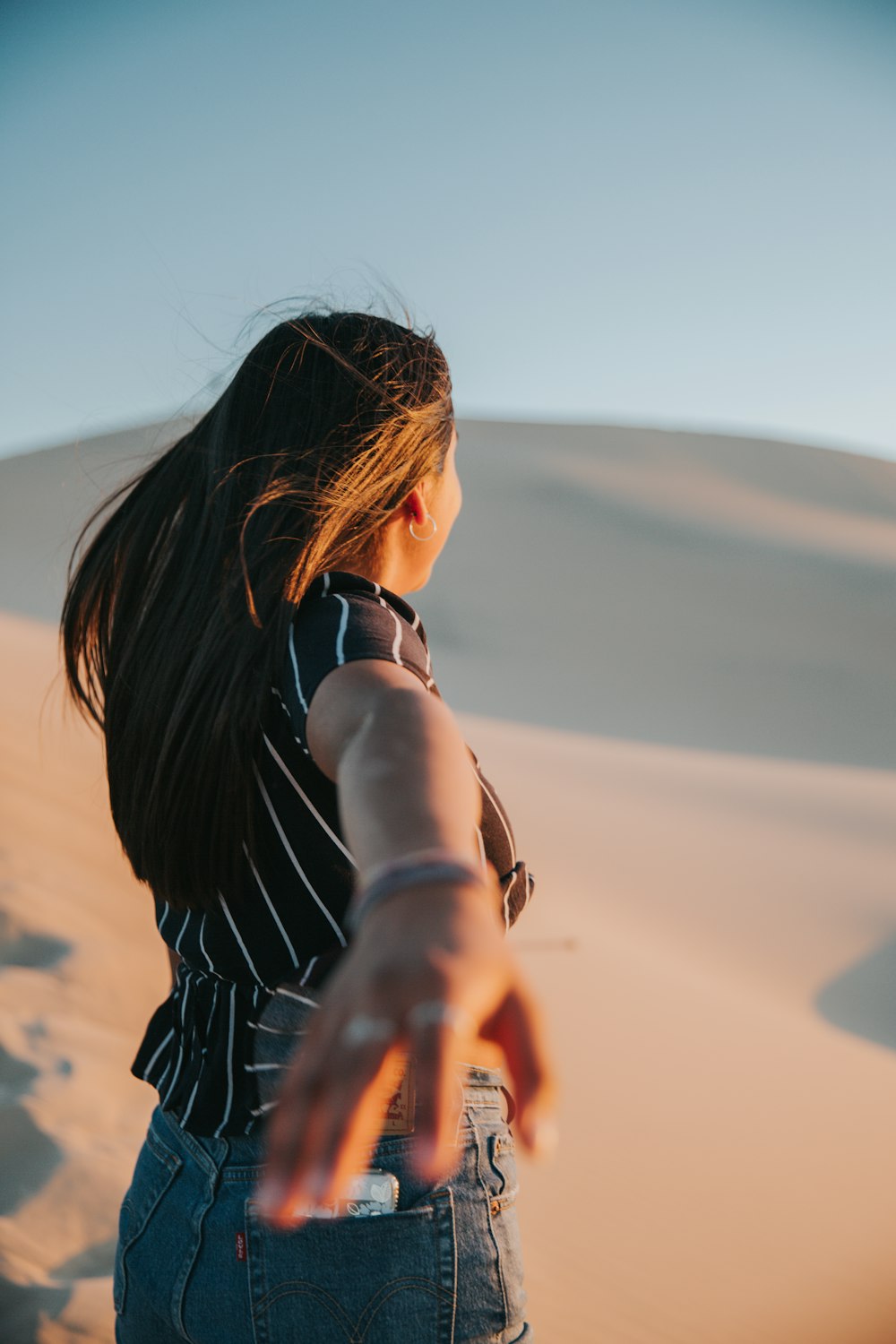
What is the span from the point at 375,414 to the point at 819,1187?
152 inches

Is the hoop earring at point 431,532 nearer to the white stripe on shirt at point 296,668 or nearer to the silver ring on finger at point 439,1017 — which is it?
the white stripe on shirt at point 296,668

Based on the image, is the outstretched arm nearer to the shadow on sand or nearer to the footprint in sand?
the footprint in sand

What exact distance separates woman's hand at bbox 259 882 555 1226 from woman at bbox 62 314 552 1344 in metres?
0.10

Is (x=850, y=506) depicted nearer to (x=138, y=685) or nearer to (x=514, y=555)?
(x=514, y=555)

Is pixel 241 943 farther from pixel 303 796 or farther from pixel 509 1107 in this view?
pixel 509 1107

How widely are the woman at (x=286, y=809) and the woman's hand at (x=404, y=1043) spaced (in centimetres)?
10

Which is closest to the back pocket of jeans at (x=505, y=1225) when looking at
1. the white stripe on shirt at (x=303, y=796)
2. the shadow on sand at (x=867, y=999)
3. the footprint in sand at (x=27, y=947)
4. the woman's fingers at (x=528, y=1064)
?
the white stripe on shirt at (x=303, y=796)

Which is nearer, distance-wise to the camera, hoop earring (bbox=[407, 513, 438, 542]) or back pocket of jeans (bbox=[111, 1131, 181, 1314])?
back pocket of jeans (bbox=[111, 1131, 181, 1314])

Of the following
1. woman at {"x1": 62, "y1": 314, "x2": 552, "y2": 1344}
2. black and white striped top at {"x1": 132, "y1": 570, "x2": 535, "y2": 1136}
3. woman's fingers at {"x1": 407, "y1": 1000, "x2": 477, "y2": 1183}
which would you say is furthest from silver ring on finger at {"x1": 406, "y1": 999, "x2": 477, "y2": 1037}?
black and white striped top at {"x1": 132, "y1": 570, "x2": 535, "y2": 1136}

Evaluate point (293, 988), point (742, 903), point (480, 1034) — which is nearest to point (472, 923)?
point (480, 1034)

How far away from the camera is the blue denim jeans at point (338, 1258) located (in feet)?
3.22

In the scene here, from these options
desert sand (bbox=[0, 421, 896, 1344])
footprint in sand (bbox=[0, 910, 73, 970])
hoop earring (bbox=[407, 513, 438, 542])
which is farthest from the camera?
footprint in sand (bbox=[0, 910, 73, 970])

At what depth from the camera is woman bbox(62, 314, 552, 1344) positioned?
2.95 feet

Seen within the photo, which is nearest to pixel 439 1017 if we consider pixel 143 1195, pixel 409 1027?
pixel 409 1027
